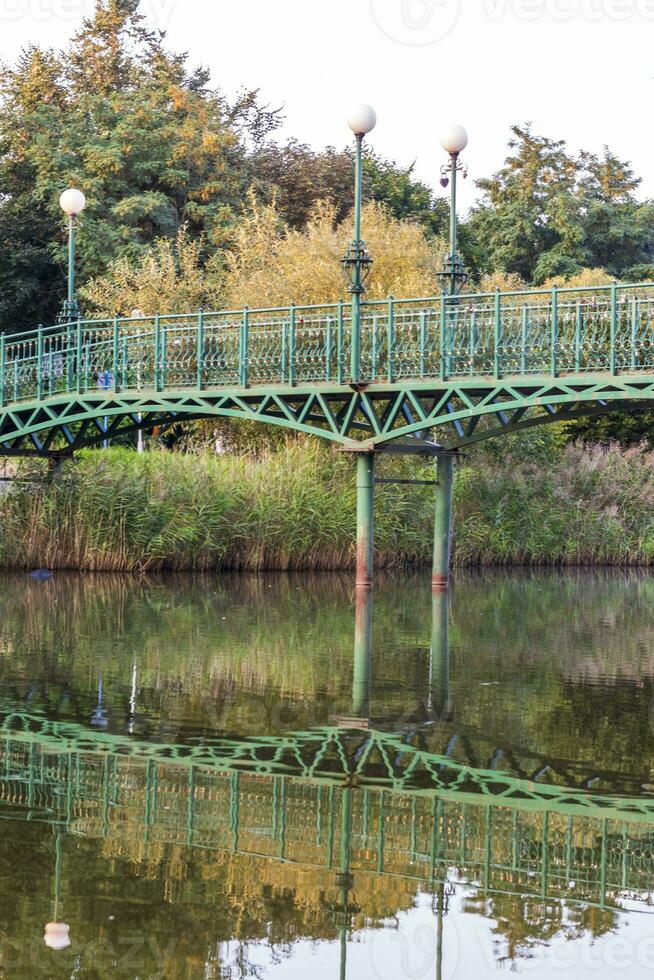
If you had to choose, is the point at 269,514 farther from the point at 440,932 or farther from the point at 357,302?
the point at 440,932

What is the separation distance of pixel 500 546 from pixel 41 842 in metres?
25.2

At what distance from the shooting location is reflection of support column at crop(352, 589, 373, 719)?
→ 11906mm

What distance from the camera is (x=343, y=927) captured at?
619 centimetres

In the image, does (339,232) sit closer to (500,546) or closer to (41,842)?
(500,546)

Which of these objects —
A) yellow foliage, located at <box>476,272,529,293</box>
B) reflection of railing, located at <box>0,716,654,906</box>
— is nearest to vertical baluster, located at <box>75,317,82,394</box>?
yellow foliage, located at <box>476,272,529,293</box>

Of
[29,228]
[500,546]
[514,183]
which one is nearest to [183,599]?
[500,546]

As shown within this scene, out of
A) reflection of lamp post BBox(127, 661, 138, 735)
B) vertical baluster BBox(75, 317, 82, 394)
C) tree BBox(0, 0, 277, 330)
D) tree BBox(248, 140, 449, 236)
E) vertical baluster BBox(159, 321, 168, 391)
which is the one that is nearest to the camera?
reflection of lamp post BBox(127, 661, 138, 735)

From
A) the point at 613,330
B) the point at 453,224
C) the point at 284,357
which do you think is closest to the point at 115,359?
the point at 284,357

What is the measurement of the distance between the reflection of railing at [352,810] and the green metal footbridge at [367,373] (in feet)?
42.2

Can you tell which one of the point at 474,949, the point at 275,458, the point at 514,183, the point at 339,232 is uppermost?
the point at 514,183

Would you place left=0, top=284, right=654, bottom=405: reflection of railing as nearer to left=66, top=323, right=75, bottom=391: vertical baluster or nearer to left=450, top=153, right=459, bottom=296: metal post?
left=66, top=323, right=75, bottom=391: vertical baluster

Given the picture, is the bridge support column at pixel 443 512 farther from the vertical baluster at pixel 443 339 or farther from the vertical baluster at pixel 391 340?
the vertical baluster at pixel 443 339
